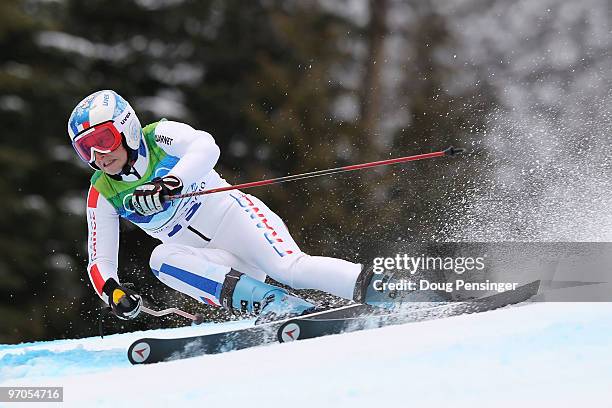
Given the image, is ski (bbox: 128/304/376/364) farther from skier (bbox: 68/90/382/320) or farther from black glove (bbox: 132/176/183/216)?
black glove (bbox: 132/176/183/216)

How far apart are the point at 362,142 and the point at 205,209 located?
5883 mm

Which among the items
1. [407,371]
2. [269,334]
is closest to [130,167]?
[269,334]

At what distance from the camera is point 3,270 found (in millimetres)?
10375

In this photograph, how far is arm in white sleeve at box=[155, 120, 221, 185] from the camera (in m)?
4.38

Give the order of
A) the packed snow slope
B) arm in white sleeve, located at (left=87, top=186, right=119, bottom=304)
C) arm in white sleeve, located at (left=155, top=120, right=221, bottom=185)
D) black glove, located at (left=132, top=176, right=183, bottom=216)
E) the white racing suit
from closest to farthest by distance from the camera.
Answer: the packed snow slope → black glove, located at (left=132, top=176, right=183, bottom=216) → arm in white sleeve, located at (left=155, top=120, right=221, bottom=185) → the white racing suit → arm in white sleeve, located at (left=87, top=186, right=119, bottom=304)

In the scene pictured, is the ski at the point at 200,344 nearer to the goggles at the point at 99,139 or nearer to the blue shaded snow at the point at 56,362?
the blue shaded snow at the point at 56,362

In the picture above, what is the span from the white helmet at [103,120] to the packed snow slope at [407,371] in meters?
1.01

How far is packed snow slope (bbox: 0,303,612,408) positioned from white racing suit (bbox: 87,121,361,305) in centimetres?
36

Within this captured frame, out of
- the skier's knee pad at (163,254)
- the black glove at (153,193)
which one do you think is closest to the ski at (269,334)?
the skier's knee pad at (163,254)

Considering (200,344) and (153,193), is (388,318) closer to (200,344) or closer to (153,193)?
(200,344)

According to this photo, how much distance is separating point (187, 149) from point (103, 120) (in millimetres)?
394

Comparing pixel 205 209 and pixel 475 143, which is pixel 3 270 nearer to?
pixel 475 143

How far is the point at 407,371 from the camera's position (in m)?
3.72

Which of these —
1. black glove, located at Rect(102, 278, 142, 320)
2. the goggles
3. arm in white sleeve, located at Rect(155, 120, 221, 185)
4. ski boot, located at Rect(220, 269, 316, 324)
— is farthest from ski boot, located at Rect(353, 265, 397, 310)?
the goggles
